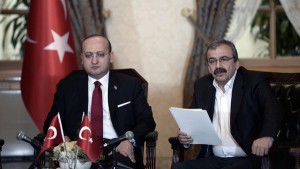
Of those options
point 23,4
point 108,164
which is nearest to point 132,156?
point 108,164

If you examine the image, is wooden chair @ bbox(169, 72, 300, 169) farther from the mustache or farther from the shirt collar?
the shirt collar

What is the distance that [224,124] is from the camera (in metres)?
4.50

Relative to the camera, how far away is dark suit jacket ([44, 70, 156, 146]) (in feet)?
15.4

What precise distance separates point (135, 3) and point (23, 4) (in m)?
1.19

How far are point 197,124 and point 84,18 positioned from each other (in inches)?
105

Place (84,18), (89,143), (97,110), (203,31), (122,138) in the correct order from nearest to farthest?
(89,143)
(122,138)
(97,110)
(84,18)
(203,31)

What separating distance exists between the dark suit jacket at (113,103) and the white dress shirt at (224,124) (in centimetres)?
48

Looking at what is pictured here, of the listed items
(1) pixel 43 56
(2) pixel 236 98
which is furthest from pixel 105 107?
(1) pixel 43 56

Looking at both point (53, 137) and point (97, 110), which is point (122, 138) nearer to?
point (53, 137)

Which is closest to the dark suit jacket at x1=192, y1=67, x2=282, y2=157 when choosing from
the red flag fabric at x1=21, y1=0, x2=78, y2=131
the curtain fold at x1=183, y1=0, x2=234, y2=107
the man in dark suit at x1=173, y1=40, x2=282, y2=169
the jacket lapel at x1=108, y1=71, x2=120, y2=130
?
the man in dark suit at x1=173, y1=40, x2=282, y2=169

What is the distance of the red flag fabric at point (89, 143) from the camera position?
3.60 m

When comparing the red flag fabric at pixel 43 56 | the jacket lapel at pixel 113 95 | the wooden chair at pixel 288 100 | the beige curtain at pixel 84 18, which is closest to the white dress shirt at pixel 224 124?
the wooden chair at pixel 288 100

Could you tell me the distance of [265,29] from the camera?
273 inches

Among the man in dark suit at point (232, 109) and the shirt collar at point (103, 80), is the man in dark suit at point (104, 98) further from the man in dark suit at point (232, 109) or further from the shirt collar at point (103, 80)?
the man in dark suit at point (232, 109)
